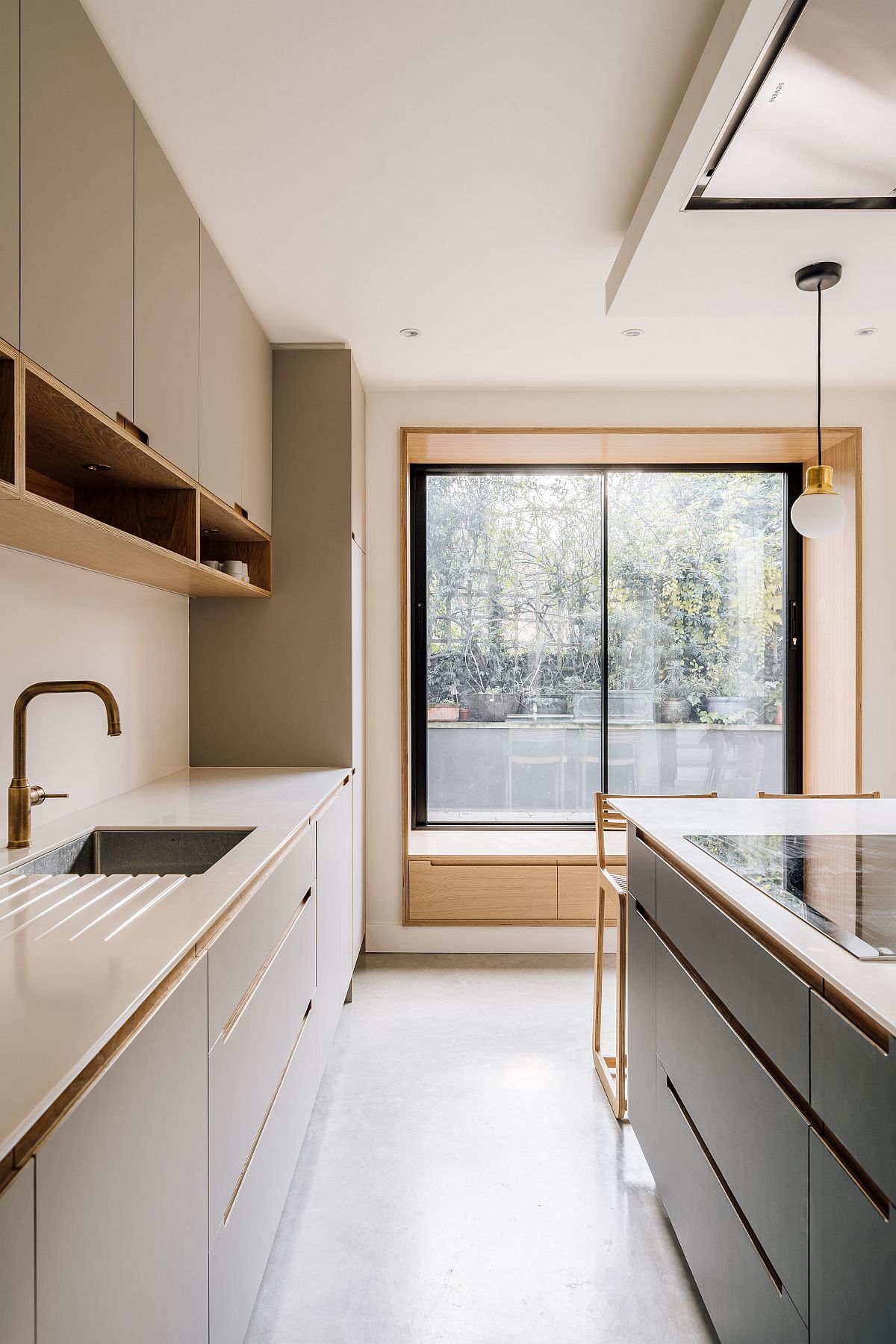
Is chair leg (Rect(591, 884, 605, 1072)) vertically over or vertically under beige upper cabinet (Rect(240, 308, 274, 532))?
under

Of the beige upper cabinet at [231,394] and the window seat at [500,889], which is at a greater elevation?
the beige upper cabinet at [231,394]

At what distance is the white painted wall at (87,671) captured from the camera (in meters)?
1.84

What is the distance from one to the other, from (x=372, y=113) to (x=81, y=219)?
0.76m

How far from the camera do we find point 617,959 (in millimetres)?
2312

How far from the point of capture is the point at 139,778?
261 cm

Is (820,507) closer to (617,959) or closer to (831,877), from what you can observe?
(831,877)

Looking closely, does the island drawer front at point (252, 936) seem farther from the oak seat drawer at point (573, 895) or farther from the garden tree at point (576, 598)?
the garden tree at point (576, 598)

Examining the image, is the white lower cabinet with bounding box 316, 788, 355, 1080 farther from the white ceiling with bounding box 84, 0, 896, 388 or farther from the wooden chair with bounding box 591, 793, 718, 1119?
the white ceiling with bounding box 84, 0, 896, 388

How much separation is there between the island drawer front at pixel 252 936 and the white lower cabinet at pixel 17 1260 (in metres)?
0.55

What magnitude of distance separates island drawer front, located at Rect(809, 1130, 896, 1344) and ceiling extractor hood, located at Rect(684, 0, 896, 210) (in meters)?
1.77

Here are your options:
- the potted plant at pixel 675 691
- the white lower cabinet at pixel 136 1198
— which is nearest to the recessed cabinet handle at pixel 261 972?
the white lower cabinet at pixel 136 1198

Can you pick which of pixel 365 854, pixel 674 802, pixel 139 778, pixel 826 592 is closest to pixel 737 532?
pixel 826 592

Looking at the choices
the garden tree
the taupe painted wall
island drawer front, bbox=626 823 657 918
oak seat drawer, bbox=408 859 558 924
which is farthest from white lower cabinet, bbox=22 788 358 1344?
the garden tree

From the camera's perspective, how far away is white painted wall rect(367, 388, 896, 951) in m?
3.73
